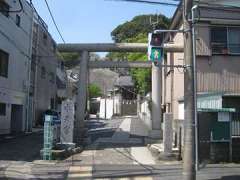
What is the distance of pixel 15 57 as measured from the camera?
29031mm

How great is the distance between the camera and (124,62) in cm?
2569

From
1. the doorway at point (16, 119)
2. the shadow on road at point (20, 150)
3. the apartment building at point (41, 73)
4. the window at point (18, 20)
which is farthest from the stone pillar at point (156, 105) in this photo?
the apartment building at point (41, 73)

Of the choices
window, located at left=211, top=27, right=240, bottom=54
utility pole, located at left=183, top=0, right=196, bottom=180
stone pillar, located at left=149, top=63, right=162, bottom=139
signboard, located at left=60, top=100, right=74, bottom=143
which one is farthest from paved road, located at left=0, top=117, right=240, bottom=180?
window, located at left=211, top=27, right=240, bottom=54

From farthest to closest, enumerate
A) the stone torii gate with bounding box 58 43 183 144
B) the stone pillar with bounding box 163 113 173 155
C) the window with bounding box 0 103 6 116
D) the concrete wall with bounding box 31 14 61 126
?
the concrete wall with bounding box 31 14 61 126 → the window with bounding box 0 103 6 116 → the stone torii gate with bounding box 58 43 183 144 → the stone pillar with bounding box 163 113 173 155

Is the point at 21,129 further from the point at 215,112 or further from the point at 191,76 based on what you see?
the point at 191,76

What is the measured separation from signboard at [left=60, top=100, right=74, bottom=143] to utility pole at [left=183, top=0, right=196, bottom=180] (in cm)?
868

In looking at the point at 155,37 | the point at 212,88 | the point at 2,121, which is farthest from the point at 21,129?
the point at 155,37

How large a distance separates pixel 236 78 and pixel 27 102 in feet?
57.0

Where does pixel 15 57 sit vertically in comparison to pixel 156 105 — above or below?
above

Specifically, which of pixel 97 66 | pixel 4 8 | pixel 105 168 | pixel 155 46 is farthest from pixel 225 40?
pixel 4 8

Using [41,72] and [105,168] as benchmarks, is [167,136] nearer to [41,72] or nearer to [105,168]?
[105,168]

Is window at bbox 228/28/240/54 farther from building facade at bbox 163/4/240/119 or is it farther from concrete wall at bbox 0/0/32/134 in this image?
concrete wall at bbox 0/0/32/134

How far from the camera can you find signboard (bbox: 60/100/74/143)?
19719 millimetres

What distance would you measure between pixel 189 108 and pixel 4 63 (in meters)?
17.7
